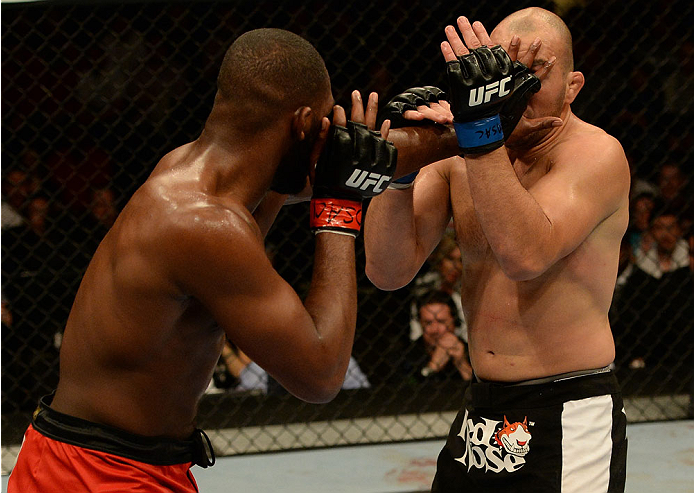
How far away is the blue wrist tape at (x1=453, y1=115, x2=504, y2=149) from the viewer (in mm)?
1470

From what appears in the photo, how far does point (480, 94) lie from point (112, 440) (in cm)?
82

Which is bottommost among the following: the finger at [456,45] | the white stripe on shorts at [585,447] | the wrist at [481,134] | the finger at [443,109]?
Answer: the white stripe on shorts at [585,447]

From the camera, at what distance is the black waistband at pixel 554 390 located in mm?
1627

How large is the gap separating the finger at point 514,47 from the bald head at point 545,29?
86 millimetres

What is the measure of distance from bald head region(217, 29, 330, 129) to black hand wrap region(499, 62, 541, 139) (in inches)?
14.4

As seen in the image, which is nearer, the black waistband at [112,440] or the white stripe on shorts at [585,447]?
the black waistband at [112,440]

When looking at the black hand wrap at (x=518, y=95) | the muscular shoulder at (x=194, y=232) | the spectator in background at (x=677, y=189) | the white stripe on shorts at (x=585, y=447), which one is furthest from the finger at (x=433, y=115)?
the spectator in background at (x=677, y=189)

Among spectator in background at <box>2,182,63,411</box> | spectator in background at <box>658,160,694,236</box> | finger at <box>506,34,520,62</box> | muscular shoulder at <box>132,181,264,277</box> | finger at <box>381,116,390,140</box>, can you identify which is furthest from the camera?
spectator in background at <box>658,160,694,236</box>

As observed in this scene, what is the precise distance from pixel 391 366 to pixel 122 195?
137 cm

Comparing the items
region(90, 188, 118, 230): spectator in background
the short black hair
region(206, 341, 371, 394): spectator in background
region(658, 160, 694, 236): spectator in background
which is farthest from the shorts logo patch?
region(658, 160, 694, 236): spectator in background

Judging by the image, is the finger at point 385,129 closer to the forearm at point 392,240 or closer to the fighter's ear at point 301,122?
the fighter's ear at point 301,122

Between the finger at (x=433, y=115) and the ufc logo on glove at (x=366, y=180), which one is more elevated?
the finger at (x=433, y=115)

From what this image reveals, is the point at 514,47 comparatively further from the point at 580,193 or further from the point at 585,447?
the point at 585,447

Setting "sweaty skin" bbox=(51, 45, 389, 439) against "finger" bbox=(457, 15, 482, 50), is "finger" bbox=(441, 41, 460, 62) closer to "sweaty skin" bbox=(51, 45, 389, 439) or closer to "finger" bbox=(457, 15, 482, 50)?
"finger" bbox=(457, 15, 482, 50)
